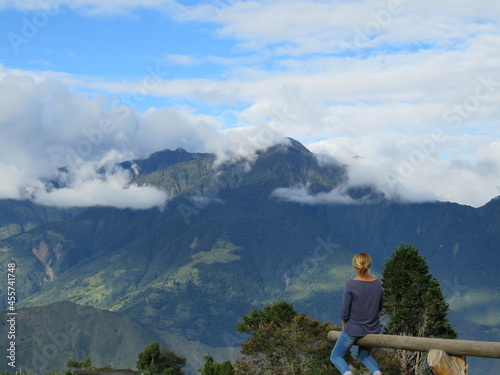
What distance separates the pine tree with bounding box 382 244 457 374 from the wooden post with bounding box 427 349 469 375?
7079 centimetres

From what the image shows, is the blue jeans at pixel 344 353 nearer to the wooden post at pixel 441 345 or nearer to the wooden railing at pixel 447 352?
the wooden post at pixel 441 345

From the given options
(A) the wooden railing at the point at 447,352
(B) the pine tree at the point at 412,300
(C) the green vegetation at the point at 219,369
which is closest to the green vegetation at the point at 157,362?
(C) the green vegetation at the point at 219,369

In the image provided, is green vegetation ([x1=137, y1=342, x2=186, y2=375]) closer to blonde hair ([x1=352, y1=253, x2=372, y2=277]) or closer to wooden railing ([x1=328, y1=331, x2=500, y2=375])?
blonde hair ([x1=352, y1=253, x2=372, y2=277])

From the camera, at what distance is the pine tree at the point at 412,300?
3182 inches

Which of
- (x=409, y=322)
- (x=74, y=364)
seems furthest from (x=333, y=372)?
(x=74, y=364)

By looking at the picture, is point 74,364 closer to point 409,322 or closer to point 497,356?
point 409,322

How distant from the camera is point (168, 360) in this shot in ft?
461

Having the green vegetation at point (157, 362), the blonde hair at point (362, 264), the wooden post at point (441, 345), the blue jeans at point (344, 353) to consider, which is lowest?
the green vegetation at point (157, 362)

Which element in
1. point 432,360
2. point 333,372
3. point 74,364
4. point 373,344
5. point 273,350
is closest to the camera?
point 432,360

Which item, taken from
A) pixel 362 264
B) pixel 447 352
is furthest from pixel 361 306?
pixel 447 352

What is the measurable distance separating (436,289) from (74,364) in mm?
88935

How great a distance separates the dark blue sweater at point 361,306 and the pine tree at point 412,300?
7024cm

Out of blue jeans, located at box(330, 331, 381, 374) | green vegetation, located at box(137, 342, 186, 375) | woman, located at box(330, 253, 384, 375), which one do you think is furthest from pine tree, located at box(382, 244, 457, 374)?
woman, located at box(330, 253, 384, 375)

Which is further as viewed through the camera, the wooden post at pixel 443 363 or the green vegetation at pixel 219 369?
the green vegetation at pixel 219 369
